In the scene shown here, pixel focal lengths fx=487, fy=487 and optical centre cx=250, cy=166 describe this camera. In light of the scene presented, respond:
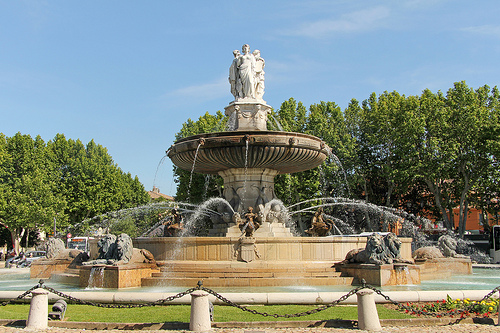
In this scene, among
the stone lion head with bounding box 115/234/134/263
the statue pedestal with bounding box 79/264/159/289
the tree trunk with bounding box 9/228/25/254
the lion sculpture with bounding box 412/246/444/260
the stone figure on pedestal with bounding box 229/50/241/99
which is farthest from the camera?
the tree trunk with bounding box 9/228/25/254

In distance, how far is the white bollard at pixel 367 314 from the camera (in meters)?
6.80

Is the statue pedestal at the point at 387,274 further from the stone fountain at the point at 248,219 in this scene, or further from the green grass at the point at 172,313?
the green grass at the point at 172,313

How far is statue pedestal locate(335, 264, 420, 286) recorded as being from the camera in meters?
11.4

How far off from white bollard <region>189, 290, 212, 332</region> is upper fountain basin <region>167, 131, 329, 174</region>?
8.37 m


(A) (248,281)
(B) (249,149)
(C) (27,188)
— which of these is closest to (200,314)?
(A) (248,281)

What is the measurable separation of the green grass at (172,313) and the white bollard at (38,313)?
51 centimetres

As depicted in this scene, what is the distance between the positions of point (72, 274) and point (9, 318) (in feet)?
17.7

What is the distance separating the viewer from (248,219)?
13875 mm

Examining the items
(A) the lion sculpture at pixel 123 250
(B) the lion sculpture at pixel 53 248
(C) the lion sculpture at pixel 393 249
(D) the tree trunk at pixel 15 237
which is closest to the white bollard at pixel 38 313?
(A) the lion sculpture at pixel 123 250

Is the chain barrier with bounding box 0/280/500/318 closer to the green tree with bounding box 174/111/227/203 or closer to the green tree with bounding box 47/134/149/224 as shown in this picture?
the green tree with bounding box 174/111/227/203

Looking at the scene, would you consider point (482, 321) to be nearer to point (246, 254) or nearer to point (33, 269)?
point (246, 254)

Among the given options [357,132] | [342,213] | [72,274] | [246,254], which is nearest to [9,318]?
[72,274]

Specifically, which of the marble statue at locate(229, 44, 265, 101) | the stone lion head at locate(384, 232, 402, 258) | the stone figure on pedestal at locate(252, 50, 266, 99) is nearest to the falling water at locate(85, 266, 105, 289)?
the stone lion head at locate(384, 232, 402, 258)

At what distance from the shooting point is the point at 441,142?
1248 inches
